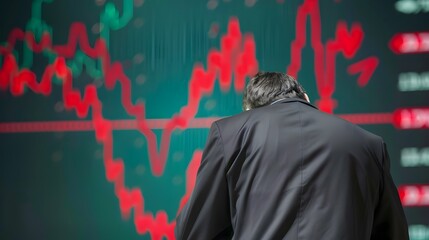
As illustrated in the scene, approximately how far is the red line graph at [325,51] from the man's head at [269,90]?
96cm

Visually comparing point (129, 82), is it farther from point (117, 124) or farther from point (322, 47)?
point (322, 47)

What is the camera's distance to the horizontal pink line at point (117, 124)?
7.11ft

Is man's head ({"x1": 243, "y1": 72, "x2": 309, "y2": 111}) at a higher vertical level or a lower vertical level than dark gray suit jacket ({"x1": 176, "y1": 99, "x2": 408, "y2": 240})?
higher

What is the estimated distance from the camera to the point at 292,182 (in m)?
1.12

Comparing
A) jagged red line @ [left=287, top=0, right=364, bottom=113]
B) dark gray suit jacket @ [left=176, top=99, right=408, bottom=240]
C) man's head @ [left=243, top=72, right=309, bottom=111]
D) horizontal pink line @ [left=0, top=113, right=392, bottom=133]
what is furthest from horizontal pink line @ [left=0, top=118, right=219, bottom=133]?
dark gray suit jacket @ [left=176, top=99, right=408, bottom=240]

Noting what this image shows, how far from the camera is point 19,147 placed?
8.05 feet

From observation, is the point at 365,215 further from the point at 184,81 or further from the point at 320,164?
the point at 184,81

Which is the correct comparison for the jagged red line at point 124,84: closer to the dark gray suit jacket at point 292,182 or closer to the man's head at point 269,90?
the man's head at point 269,90

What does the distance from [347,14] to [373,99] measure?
37 cm

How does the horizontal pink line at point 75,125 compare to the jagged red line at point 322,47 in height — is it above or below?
below

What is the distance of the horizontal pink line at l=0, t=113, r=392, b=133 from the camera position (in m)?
2.17

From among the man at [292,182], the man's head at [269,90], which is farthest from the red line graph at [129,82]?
the man at [292,182]

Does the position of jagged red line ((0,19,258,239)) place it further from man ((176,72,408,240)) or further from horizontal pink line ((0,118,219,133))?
man ((176,72,408,240))

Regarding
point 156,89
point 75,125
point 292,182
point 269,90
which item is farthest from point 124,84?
point 292,182
